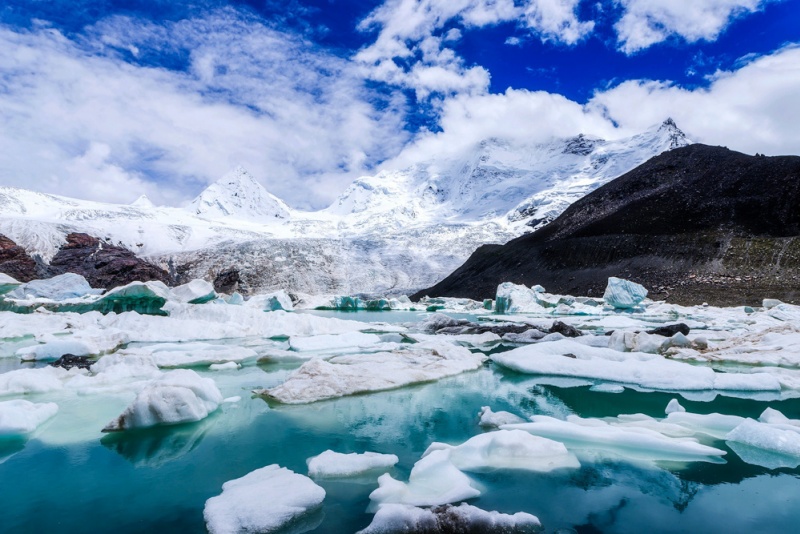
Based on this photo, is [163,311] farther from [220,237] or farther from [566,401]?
[220,237]

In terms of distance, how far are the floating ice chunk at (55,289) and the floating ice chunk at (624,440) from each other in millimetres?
26993

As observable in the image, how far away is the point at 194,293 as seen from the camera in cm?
1884

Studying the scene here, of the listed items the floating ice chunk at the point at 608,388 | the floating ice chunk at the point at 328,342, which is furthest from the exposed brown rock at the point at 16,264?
the floating ice chunk at the point at 608,388

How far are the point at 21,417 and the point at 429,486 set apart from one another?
4.37 metres

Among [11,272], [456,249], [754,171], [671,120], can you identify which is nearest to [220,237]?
[456,249]

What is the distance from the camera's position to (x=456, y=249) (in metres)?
91.1

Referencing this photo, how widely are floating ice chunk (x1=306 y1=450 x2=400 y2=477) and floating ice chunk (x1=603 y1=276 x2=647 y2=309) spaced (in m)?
29.8

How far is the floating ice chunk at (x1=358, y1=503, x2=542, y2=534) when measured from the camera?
276cm

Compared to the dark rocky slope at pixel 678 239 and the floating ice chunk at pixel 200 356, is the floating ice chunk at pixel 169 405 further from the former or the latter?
the dark rocky slope at pixel 678 239

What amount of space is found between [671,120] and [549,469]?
5996 inches

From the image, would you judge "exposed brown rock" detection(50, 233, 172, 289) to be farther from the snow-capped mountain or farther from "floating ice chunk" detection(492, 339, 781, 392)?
"floating ice chunk" detection(492, 339, 781, 392)

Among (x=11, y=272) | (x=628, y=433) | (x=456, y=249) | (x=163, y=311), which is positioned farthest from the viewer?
(x=456, y=249)

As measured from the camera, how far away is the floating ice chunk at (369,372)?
627 centimetres

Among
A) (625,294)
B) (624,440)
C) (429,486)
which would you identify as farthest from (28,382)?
(625,294)
